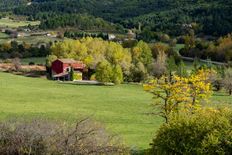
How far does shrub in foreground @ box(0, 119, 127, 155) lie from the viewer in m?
20.2

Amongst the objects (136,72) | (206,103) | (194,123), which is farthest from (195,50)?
(194,123)

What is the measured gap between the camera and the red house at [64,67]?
91812mm

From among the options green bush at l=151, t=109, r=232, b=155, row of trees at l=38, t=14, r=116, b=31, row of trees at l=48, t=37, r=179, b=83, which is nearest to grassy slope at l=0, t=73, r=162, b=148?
row of trees at l=48, t=37, r=179, b=83

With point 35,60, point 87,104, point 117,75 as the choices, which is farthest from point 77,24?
point 87,104

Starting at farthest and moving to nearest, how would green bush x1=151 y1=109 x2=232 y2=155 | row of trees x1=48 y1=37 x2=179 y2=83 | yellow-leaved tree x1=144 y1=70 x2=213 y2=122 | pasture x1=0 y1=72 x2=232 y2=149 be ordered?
row of trees x1=48 y1=37 x2=179 y2=83 < pasture x1=0 y1=72 x2=232 y2=149 < yellow-leaved tree x1=144 y1=70 x2=213 y2=122 < green bush x1=151 y1=109 x2=232 y2=155

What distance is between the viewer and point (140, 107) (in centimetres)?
5947

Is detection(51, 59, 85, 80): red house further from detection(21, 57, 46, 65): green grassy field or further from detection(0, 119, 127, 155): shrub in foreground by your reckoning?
A: detection(0, 119, 127, 155): shrub in foreground

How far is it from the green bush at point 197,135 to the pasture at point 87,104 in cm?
1040

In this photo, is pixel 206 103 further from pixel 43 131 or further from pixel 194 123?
pixel 43 131

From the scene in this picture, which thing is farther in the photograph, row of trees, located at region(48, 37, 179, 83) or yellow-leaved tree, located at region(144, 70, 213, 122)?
row of trees, located at region(48, 37, 179, 83)

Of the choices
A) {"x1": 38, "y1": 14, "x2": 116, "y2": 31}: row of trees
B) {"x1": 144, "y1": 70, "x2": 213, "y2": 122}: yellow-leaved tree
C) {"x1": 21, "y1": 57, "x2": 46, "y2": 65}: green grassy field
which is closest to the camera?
{"x1": 144, "y1": 70, "x2": 213, "y2": 122}: yellow-leaved tree

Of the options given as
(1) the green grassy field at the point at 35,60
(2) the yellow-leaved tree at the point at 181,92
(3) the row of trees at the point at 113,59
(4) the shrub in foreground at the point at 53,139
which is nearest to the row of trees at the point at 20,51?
(1) the green grassy field at the point at 35,60

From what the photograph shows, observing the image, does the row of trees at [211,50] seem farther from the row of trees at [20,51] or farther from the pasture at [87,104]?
the pasture at [87,104]

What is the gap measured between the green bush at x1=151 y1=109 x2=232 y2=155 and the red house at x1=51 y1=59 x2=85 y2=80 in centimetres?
6571
